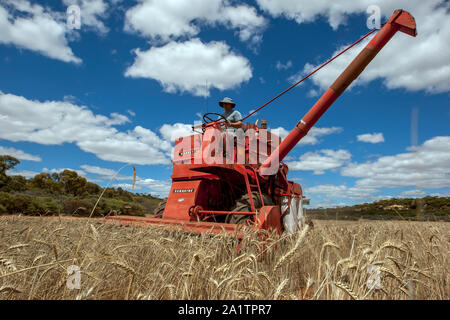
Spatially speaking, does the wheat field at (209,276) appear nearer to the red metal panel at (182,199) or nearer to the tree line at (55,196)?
the red metal panel at (182,199)

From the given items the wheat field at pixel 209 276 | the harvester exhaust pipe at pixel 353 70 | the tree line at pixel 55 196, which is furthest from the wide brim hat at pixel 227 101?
the tree line at pixel 55 196

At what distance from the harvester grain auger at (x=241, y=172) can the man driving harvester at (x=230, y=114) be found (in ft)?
0.66

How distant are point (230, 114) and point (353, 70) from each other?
2874 mm

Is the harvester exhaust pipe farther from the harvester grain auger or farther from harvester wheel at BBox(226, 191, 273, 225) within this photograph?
harvester wheel at BBox(226, 191, 273, 225)

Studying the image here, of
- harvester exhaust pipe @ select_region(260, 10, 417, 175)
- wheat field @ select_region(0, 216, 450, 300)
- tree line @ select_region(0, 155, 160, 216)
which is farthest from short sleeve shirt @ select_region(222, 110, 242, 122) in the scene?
tree line @ select_region(0, 155, 160, 216)

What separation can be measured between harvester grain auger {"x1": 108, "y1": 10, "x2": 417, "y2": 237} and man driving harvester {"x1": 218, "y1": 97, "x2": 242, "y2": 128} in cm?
20

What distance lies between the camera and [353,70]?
484cm

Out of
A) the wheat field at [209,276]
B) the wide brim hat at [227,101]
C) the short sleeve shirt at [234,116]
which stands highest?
the wide brim hat at [227,101]

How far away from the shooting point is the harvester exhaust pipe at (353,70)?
457 cm
